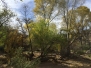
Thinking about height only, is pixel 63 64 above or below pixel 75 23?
below

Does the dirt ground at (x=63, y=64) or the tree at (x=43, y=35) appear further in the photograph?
the tree at (x=43, y=35)

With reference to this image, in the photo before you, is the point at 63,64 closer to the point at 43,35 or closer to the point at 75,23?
the point at 43,35

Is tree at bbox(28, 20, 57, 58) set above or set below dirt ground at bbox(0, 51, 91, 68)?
Answer: above

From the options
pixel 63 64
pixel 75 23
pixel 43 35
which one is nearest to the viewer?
pixel 63 64

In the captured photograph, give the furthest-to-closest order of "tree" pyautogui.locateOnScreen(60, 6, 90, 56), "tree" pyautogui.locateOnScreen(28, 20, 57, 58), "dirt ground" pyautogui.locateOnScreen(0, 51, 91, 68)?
"tree" pyautogui.locateOnScreen(60, 6, 90, 56) < "tree" pyautogui.locateOnScreen(28, 20, 57, 58) < "dirt ground" pyautogui.locateOnScreen(0, 51, 91, 68)

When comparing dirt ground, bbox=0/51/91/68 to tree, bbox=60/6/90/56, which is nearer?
dirt ground, bbox=0/51/91/68

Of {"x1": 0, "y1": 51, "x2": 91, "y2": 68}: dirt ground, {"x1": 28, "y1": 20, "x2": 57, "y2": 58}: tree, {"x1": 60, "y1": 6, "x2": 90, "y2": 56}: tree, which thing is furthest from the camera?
{"x1": 60, "y1": 6, "x2": 90, "y2": 56}: tree

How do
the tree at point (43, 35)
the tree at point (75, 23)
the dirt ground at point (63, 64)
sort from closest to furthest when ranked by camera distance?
1. the dirt ground at point (63, 64)
2. the tree at point (43, 35)
3. the tree at point (75, 23)

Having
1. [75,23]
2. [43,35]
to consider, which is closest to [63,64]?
[43,35]

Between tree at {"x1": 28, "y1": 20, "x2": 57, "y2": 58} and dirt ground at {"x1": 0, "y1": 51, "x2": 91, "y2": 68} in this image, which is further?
tree at {"x1": 28, "y1": 20, "x2": 57, "y2": 58}

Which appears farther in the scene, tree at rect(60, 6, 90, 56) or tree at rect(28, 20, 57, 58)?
tree at rect(60, 6, 90, 56)

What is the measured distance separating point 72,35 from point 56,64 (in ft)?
21.6

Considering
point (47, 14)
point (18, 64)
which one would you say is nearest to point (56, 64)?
point (47, 14)

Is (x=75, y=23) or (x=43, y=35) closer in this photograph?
(x=43, y=35)
